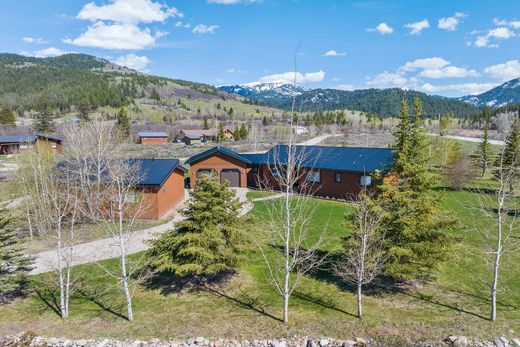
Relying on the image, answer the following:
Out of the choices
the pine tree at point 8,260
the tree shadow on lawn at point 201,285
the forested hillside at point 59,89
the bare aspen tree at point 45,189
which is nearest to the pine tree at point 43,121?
the forested hillside at point 59,89

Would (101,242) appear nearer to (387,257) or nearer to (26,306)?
(26,306)

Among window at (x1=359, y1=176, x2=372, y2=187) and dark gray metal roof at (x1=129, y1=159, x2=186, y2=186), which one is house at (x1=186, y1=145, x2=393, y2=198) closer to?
window at (x1=359, y1=176, x2=372, y2=187)

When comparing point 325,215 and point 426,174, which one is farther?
point 325,215

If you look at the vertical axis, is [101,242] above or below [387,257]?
below

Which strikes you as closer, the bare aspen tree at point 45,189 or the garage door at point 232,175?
the bare aspen tree at point 45,189

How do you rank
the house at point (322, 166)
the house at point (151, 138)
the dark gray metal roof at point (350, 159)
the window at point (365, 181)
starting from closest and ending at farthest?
the window at point (365, 181)
the dark gray metal roof at point (350, 159)
the house at point (322, 166)
the house at point (151, 138)

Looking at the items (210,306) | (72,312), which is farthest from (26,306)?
(210,306)

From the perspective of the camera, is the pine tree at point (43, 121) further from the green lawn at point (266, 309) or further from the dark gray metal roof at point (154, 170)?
the green lawn at point (266, 309)
